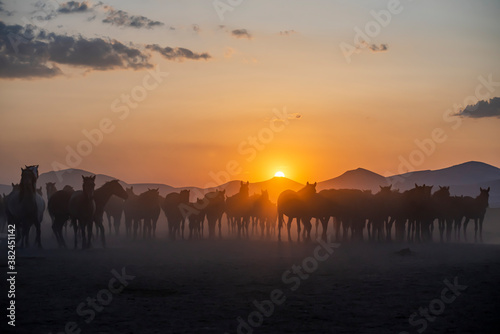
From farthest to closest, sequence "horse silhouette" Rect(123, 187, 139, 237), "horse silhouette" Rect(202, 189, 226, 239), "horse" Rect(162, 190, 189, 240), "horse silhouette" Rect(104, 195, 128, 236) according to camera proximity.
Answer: "horse silhouette" Rect(104, 195, 128, 236)
"horse silhouette" Rect(202, 189, 226, 239)
"horse" Rect(162, 190, 189, 240)
"horse silhouette" Rect(123, 187, 139, 237)

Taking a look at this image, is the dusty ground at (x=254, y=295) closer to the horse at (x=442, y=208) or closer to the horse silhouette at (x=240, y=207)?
the horse at (x=442, y=208)

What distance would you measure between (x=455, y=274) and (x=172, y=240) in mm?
23783

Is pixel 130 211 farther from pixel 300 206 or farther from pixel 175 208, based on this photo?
pixel 300 206

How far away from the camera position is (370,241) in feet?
117

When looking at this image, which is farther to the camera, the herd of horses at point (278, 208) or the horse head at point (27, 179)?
the herd of horses at point (278, 208)

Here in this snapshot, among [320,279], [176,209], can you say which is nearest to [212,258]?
[320,279]

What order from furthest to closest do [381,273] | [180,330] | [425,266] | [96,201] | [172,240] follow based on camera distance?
[172,240] → [96,201] → [425,266] → [381,273] → [180,330]

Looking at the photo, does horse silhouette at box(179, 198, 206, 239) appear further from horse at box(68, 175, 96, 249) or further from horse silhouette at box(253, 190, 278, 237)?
horse at box(68, 175, 96, 249)

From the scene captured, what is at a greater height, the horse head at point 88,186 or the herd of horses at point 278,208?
the horse head at point 88,186

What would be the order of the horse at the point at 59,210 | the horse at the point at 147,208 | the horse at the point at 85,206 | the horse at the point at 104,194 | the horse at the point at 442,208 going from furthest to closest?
the horse at the point at 147,208 < the horse at the point at 442,208 < the horse at the point at 59,210 < the horse at the point at 104,194 < the horse at the point at 85,206

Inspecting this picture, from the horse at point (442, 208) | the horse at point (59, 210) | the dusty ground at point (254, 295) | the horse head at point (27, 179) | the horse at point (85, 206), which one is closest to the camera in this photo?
the dusty ground at point (254, 295)

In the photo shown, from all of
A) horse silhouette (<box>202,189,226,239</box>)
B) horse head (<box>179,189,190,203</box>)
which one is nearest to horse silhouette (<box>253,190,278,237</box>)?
horse silhouette (<box>202,189,226,239</box>)

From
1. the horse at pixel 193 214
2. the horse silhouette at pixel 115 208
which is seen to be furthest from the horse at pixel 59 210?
the horse silhouette at pixel 115 208

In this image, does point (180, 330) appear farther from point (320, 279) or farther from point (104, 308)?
point (320, 279)
